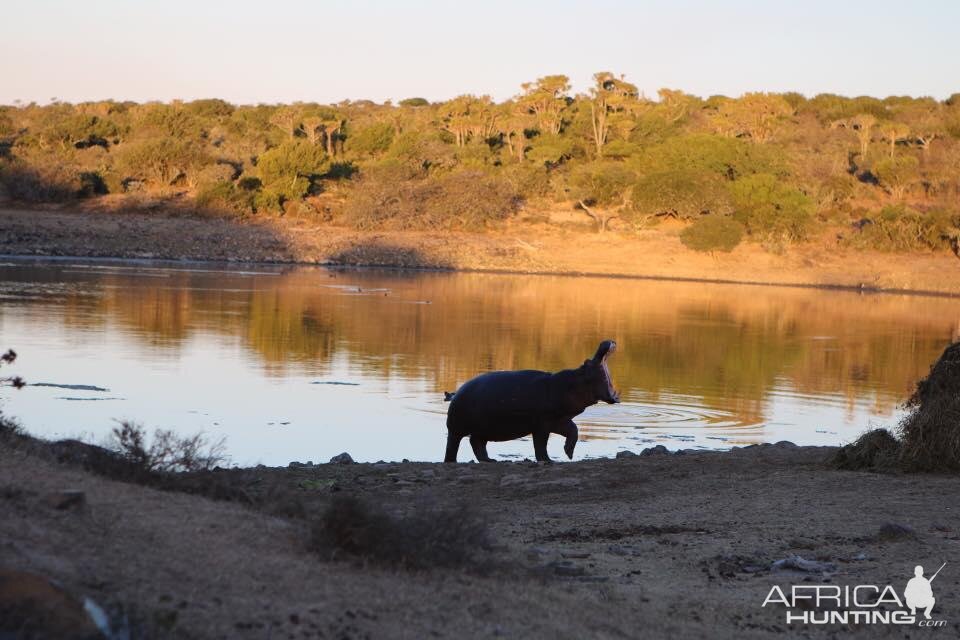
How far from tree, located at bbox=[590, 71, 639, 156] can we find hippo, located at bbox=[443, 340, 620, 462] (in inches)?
2325

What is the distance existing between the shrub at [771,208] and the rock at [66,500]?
54998 millimetres

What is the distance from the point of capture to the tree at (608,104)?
73812mm

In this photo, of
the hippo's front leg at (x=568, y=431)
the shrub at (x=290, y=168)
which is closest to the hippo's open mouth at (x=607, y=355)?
the hippo's front leg at (x=568, y=431)

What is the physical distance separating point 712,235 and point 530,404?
151 ft

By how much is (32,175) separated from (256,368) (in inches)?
1639

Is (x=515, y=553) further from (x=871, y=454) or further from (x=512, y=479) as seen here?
(x=871, y=454)

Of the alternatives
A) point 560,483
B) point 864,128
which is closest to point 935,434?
point 560,483

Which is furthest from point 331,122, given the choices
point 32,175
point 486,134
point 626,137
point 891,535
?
point 891,535

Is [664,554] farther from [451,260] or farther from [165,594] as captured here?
[451,260]

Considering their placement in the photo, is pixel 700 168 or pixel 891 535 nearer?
pixel 891 535

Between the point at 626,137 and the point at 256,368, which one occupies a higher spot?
the point at 626,137

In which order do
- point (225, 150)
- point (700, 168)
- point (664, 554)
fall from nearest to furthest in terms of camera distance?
point (664, 554) < point (700, 168) < point (225, 150)

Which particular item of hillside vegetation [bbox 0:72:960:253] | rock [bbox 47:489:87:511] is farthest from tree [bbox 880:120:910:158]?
rock [bbox 47:489:87:511]

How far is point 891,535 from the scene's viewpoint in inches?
332
